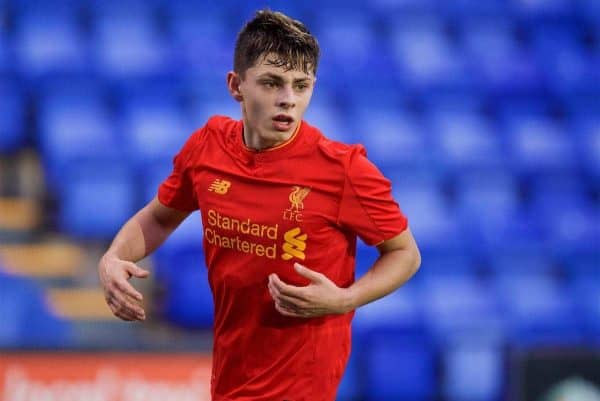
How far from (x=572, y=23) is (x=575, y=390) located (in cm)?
406

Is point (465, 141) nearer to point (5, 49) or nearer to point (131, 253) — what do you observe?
point (5, 49)

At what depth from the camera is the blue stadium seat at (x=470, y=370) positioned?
5875 millimetres

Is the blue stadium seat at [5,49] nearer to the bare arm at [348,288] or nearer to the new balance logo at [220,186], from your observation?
the new balance logo at [220,186]

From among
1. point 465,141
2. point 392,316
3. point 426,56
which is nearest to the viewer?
point 392,316

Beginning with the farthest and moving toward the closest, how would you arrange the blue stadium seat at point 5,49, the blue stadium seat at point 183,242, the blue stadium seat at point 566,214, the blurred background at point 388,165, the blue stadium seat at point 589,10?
1. the blue stadium seat at point 589,10
2. the blue stadium seat at point 566,214
3. the blue stadium seat at point 5,49
4. the blue stadium seat at point 183,242
5. the blurred background at point 388,165

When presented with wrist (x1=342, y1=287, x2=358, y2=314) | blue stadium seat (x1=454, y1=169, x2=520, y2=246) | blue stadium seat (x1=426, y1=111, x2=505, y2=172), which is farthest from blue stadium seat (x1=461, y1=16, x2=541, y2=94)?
wrist (x1=342, y1=287, x2=358, y2=314)

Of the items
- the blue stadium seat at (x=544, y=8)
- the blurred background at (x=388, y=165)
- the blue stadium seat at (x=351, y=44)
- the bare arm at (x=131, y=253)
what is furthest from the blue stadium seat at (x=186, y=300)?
the blue stadium seat at (x=544, y=8)

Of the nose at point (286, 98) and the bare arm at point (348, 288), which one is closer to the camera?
the bare arm at point (348, 288)

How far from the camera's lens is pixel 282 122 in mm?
2701

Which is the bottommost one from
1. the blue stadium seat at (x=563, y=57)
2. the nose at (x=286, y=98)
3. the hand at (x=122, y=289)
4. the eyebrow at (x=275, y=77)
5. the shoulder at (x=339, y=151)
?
the hand at (x=122, y=289)

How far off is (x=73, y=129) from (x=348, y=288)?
3.95 meters

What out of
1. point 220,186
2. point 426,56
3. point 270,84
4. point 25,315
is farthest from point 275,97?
point 426,56

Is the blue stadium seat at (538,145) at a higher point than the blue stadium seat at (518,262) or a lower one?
higher

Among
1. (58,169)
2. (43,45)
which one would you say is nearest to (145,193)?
(58,169)
